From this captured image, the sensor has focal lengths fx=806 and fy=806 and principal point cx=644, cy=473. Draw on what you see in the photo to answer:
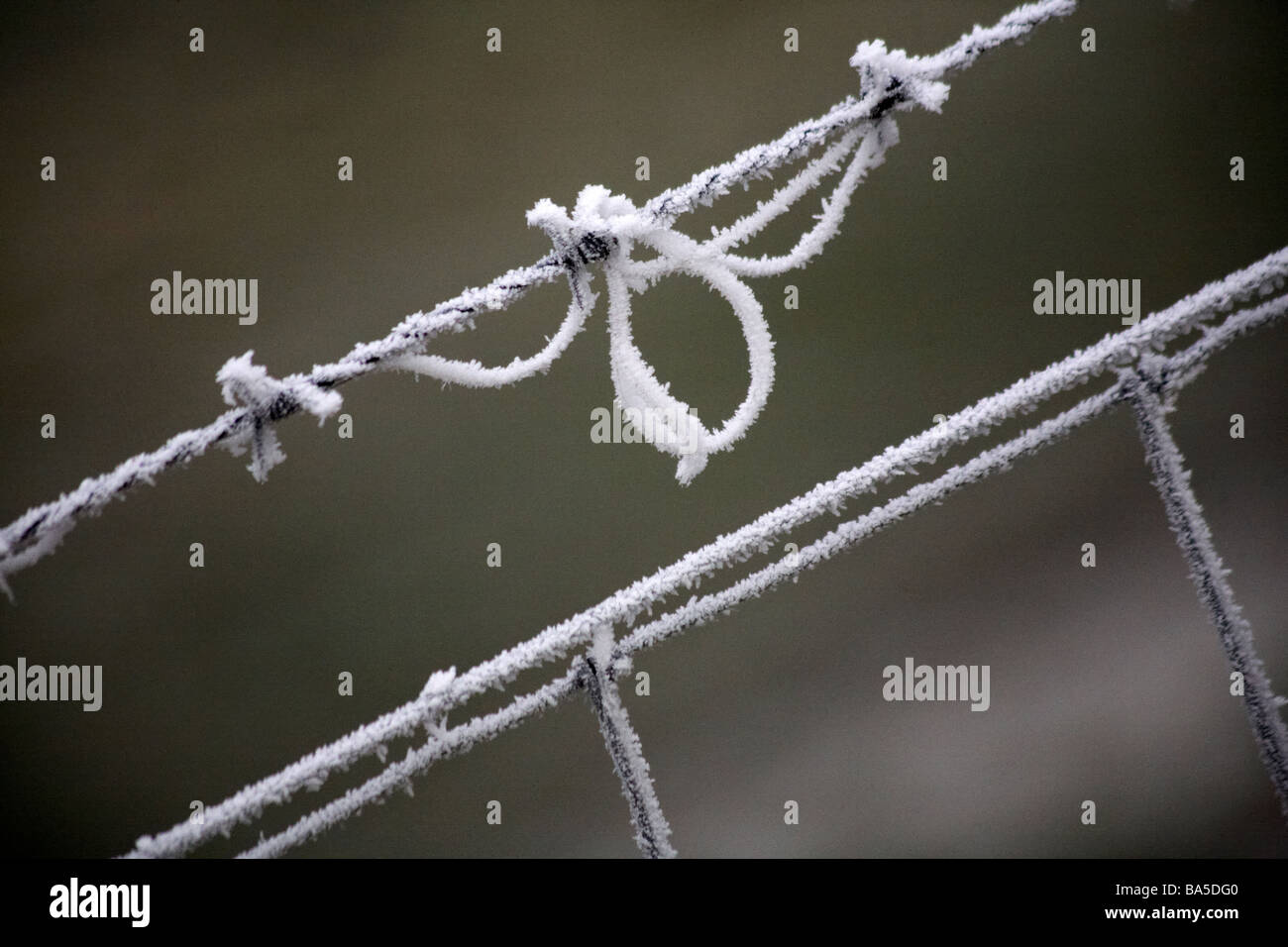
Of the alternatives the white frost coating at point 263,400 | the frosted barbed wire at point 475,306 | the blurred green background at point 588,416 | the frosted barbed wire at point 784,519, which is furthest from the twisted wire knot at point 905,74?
the blurred green background at point 588,416

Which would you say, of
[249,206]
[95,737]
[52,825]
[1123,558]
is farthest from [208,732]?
[1123,558]

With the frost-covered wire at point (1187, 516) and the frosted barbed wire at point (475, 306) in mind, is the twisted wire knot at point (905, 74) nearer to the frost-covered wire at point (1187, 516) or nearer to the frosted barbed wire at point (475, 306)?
the frosted barbed wire at point (475, 306)

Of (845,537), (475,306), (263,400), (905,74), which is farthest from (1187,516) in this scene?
(263,400)

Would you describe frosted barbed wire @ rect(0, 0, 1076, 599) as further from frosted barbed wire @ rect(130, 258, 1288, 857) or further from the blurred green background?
the blurred green background

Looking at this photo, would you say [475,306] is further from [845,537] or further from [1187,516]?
[1187,516]

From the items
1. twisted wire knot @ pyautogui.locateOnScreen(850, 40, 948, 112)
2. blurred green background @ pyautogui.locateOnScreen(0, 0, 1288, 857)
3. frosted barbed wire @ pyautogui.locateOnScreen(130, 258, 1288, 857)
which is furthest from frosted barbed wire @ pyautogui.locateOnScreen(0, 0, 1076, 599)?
blurred green background @ pyautogui.locateOnScreen(0, 0, 1288, 857)
